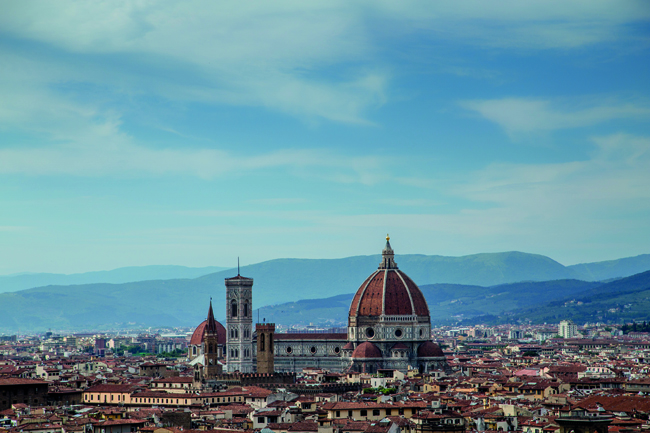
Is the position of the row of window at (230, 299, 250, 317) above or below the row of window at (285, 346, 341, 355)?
above

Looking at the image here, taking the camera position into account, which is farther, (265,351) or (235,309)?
(235,309)

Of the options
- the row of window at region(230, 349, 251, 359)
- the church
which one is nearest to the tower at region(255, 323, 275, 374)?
the church

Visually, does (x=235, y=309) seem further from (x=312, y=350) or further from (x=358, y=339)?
(x=358, y=339)

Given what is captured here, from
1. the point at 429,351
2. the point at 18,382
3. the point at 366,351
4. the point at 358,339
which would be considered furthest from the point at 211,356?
the point at 18,382

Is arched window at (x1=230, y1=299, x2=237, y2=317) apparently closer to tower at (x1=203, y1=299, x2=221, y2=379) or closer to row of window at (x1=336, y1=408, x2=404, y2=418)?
tower at (x1=203, y1=299, x2=221, y2=379)

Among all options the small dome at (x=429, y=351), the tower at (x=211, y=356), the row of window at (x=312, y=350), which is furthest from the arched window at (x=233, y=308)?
the small dome at (x=429, y=351)

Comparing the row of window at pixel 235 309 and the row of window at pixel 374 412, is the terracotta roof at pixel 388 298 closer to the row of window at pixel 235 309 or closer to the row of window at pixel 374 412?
the row of window at pixel 235 309

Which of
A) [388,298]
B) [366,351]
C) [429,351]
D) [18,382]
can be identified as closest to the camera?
[18,382]
